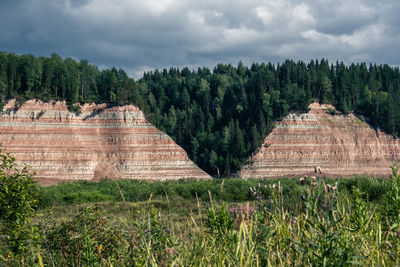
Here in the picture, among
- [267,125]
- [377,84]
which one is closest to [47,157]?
[267,125]

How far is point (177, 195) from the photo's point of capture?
45125 mm

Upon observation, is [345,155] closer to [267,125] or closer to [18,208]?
[267,125]

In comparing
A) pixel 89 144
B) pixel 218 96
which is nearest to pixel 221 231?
pixel 89 144

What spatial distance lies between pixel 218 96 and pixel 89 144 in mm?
56645

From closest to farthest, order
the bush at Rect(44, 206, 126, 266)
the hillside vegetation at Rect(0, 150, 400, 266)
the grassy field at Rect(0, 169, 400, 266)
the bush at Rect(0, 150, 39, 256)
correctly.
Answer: the grassy field at Rect(0, 169, 400, 266)
the hillside vegetation at Rect(0, 150, 400, 266)
the bush at Rect(44, 206, 126, 266)
the bush at Rect(0, 150, 39, 256)

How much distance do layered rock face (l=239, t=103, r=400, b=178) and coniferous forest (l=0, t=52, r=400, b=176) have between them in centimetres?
293

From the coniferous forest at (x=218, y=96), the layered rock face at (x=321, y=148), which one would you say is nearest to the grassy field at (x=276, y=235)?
the coniferous forest at (x=218, y=96)

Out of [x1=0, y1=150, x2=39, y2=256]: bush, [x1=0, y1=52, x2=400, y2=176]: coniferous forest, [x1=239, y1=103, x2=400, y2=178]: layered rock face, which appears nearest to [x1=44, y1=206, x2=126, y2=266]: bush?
[x1=0, y1=150, x2=39, y2=256]: bush

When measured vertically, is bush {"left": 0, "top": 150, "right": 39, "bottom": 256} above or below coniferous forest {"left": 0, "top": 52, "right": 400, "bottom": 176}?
below

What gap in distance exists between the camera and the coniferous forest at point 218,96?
249ft

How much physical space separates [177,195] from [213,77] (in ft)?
289

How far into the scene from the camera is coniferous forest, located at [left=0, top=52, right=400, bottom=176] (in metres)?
75.8

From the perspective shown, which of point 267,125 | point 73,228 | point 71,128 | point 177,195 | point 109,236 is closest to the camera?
point 109,236

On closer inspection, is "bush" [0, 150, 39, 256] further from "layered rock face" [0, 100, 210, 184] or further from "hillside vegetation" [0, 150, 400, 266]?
"layered rock face" [0, 100, 210, 184]
